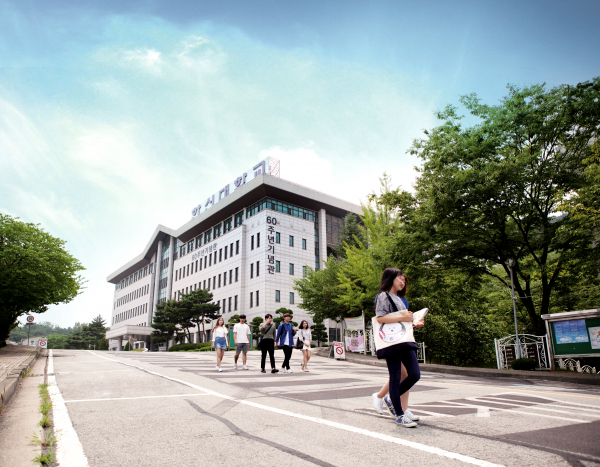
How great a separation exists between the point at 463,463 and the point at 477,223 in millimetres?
14899

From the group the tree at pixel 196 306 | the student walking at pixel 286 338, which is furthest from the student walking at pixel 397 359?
the tree at pixel 196 306

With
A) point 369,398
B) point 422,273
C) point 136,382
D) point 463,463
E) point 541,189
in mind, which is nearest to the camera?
point 463,463

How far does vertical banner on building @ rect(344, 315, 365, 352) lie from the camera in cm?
2553

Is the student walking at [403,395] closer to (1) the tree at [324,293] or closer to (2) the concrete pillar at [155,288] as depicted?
(1) the tree at [324,293]

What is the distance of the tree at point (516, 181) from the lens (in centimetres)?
1586

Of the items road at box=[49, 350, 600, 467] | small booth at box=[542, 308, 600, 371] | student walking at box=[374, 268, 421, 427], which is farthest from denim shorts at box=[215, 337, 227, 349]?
small booth at box=[542, 308, 600, 371]

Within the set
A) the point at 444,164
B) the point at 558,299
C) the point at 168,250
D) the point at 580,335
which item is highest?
the point at 168,250

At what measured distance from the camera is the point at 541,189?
1666 cm

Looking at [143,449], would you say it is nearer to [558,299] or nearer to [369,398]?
[369,398]

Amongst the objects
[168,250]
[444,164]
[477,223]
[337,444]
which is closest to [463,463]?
[337,444]

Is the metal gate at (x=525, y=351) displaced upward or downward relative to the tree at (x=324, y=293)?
downward

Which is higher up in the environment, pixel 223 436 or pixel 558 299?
pixel 558 299

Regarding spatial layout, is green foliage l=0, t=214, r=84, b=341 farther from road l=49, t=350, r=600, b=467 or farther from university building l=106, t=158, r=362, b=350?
university building l=106, t=158, r=362, b=350

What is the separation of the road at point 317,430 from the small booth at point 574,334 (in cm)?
666
